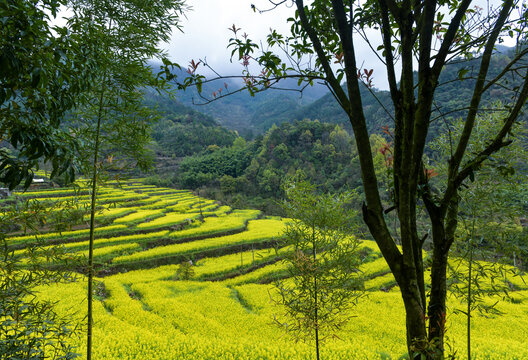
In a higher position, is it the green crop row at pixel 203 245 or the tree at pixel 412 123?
the tree at pixel 412 123

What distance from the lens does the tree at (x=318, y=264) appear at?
14.0ft

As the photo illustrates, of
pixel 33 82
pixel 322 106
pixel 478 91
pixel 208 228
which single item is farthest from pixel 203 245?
pixel 322 106

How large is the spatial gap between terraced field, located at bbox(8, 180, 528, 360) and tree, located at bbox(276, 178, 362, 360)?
60 centimetres

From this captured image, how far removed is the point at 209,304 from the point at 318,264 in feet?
24.7

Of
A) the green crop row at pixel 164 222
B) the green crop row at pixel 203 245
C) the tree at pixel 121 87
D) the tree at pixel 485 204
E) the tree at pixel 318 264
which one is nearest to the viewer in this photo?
the tree at pixel 121 87

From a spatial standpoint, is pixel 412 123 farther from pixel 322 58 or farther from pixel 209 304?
pixel 209 304

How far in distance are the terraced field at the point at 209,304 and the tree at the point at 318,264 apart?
1.95 ft

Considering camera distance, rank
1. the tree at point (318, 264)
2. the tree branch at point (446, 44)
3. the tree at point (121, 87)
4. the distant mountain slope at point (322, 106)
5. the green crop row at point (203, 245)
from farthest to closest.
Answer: the distant mountain slope at point (322, 106)
the green crop row at point (203, 245)
the tree at point (318, 264)
the tree at point (121, 87)
the tree branch at point (446, 44)

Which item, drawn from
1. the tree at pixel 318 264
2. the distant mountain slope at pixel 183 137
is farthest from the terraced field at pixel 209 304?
the distant mountain slope at pixel 183 137

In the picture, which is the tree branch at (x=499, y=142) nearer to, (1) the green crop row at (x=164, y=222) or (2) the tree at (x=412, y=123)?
(2) the tree at (x=412, y=123)

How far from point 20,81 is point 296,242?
4.02 meters

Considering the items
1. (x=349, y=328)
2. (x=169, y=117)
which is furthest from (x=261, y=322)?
(x=169, y=117)

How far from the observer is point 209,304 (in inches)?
408

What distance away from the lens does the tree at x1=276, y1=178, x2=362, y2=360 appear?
14.0 ft
